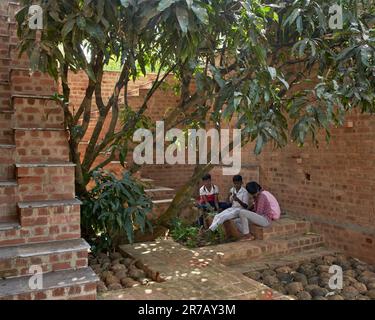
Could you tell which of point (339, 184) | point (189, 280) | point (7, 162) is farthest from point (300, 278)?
point (7, 162)

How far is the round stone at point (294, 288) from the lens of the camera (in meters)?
4.01

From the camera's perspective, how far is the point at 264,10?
3.31m

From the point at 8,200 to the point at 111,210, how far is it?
1350 mm

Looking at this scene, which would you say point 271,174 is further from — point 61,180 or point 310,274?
point 61,180

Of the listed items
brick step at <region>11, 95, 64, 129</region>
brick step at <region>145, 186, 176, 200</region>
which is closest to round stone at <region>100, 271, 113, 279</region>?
brick step at <region>11, 95, 64, 129</region>

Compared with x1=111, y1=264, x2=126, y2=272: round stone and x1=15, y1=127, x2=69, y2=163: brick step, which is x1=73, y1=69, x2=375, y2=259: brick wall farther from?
x1=15, y1=127, x2=69, y2=163: brick step

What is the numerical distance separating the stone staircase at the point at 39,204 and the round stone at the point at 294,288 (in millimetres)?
2069

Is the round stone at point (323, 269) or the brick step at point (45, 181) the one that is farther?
the round stone at point (323, 269)

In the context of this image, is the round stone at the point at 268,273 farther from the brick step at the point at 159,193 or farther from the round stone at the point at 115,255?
the brick step at the point at 159,193

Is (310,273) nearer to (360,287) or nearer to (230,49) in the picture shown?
(360,287)

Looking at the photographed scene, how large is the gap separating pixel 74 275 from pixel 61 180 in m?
0.85

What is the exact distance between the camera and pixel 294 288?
4039 millimetres

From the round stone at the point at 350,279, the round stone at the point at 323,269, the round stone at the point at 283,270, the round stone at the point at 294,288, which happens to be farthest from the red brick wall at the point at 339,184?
the round stone at the point at 294,288
